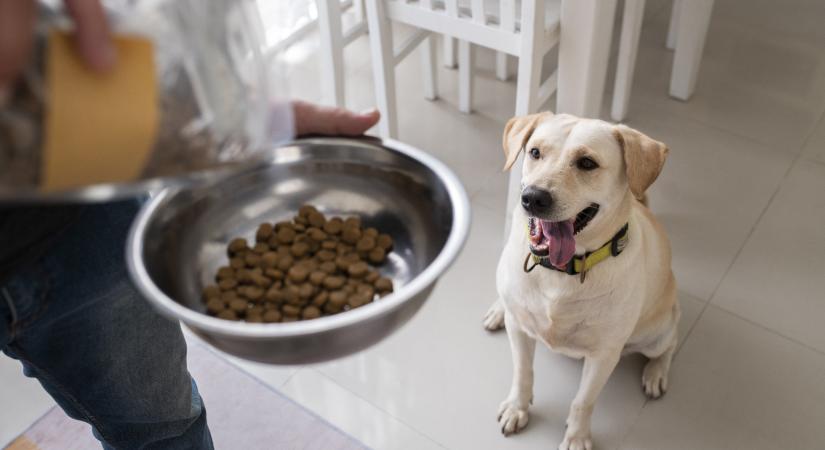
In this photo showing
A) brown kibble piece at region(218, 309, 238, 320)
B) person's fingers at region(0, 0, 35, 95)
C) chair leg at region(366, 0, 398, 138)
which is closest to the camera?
person's fingers at region(0, 0, 35, 95)

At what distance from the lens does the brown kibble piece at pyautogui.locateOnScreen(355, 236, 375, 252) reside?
3.29 ft

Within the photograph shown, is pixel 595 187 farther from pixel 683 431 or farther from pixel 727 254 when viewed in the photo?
pixel 727 254

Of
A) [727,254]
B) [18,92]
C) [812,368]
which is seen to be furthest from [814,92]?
[18,92]

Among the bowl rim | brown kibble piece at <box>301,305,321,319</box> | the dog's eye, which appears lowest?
the dog's eye

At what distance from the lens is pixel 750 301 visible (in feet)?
6.12

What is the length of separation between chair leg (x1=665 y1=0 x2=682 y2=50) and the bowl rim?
183 cm

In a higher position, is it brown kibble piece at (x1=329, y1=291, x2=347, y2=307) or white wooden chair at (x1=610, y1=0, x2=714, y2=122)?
brown kibble piece at (x1=329, y1=291, x2=347, y2=307)

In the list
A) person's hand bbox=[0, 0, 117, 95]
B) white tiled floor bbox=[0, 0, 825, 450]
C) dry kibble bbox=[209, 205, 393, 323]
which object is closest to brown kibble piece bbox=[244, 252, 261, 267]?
dry kibble bbox=[209, 205, 393, 323]

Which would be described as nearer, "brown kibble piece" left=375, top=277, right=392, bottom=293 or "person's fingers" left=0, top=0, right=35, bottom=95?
"person's fingers" left=0, top=0, right=35, bottom=95

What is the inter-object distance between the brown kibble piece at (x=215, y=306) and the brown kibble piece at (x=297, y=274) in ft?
0.30

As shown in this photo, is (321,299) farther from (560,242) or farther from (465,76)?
(465,76)

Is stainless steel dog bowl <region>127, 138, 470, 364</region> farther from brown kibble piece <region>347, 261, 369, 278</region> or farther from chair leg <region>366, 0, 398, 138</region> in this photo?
chair leg <region>366, 0, 398, 138</region>

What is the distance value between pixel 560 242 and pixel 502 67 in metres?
1.24

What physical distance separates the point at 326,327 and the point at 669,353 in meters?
1.13
